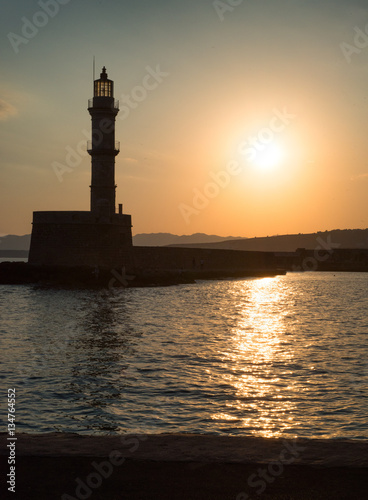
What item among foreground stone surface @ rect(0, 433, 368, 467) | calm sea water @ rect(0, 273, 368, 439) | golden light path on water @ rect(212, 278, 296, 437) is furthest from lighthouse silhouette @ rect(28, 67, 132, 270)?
foreground stone surface @ rect(0, 433, 368, 467)

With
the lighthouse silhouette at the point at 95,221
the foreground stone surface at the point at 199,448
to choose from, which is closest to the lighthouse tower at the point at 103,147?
the lighthouse silhouette at the point at 95,221

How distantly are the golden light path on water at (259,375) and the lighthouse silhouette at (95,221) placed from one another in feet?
50.2

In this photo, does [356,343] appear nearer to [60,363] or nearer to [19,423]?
[60,363]

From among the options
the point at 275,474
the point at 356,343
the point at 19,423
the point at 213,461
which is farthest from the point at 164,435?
the point at 356,343

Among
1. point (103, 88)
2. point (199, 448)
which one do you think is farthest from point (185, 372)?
point (103, 88)

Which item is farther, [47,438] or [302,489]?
[47,438]

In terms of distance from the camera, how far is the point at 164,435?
15.5 ft

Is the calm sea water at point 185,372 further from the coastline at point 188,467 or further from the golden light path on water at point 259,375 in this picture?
the coastline at point 188,467

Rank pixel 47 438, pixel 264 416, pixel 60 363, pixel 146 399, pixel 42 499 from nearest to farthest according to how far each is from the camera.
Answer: pixel 42 499 → pixel 47 438 → pixel 264 416 → pixel 146 399 → pixel 60 363

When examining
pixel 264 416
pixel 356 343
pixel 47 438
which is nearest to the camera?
pixel 47 438

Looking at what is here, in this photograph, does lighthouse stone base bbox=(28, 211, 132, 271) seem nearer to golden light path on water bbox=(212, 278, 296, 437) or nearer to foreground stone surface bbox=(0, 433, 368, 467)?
golden light path on water bbox=(212, 278, 296, 437)

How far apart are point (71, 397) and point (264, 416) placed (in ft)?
10.1

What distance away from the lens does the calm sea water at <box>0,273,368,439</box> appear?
7922 millimetres

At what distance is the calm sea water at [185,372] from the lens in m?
7.92
